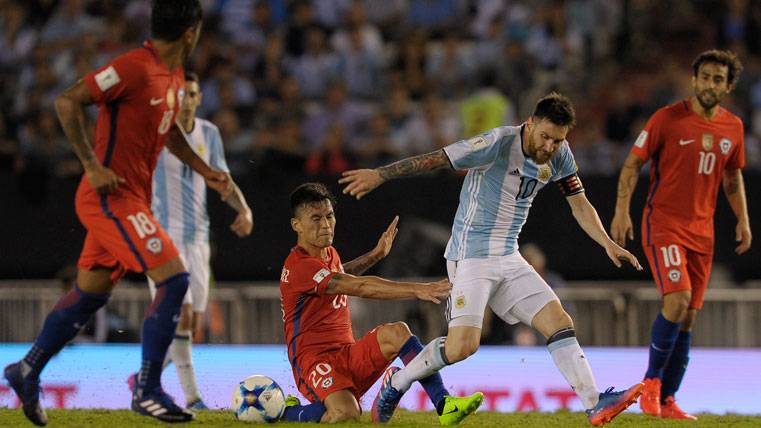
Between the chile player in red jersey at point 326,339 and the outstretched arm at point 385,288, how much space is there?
0.4 inches

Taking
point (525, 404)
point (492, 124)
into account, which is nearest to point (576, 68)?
point (492, 124)

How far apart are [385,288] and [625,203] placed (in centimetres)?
227

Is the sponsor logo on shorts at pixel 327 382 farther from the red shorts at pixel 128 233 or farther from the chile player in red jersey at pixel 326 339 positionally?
the red shorts at pixel 128 233

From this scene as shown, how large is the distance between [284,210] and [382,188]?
3.37ft

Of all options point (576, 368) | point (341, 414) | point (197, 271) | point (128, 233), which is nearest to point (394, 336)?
point (341, 414)

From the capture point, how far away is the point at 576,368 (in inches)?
316

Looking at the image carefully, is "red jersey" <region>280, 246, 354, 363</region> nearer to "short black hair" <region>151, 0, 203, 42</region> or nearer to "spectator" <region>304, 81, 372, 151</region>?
"short black hair" <region>151, 0, 203, 42</region>

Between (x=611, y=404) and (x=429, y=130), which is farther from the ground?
(x=429, y=130)

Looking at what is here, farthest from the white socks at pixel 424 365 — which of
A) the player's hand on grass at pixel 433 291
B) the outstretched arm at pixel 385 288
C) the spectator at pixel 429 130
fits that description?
the spectator at pixel 429 130

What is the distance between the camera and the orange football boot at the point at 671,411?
9.38 meters

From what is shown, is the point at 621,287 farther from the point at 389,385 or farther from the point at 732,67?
the point at 389,385

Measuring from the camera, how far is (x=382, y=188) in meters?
13.5

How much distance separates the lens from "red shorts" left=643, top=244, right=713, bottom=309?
30.9 feet

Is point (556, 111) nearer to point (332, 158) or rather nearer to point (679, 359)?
point (679, 359)
